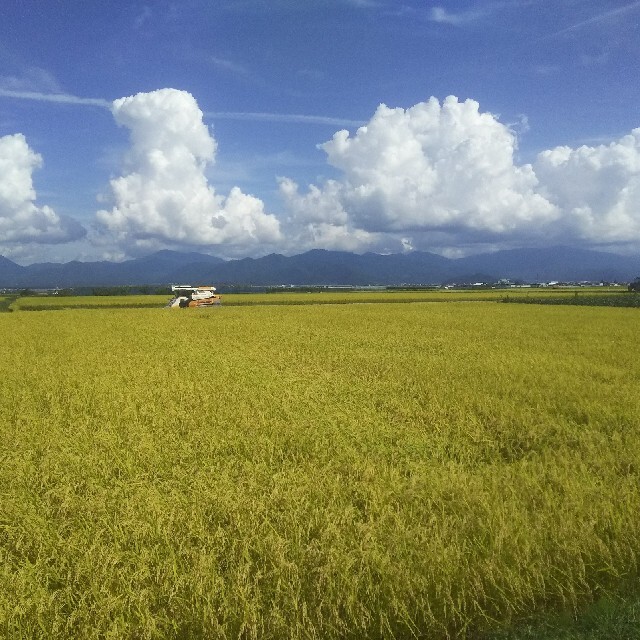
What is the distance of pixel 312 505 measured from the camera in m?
4.75

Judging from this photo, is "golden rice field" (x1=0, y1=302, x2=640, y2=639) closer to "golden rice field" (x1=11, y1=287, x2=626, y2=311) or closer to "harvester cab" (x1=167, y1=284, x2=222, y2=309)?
"harvester cab" (x1=167, y1=284, x2=222, y2=309)

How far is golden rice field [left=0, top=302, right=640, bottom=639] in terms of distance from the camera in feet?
11.5

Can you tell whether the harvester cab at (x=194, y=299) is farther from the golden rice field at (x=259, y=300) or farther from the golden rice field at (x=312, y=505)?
the golden rice field at (x=312, y=505)

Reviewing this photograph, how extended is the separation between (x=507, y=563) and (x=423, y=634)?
36.8 inches

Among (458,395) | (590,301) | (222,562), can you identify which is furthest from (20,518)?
(590,301)

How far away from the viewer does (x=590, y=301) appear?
52312mm

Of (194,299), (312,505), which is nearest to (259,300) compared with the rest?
(194,299)

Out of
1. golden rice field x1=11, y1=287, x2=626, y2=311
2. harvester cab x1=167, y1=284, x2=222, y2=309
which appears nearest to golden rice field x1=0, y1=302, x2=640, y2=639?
harvester cab x1=167, y1=284, x2=222, y2=309

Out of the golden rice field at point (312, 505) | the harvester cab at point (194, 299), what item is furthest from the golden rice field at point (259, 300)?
the golden rice field at point (312, 505)

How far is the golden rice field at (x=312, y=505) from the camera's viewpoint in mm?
3492

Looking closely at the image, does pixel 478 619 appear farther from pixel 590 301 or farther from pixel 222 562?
pixel 590 301

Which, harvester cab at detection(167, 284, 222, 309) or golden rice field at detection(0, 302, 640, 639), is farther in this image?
harvester cab at detection(167, 284, 222, 309)

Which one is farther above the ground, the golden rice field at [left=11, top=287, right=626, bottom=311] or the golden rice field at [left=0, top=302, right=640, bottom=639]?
the golden rice field at [left=11, top=287, right=626, bottom=311]

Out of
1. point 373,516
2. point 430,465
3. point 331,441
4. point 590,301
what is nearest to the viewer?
point 373,516
